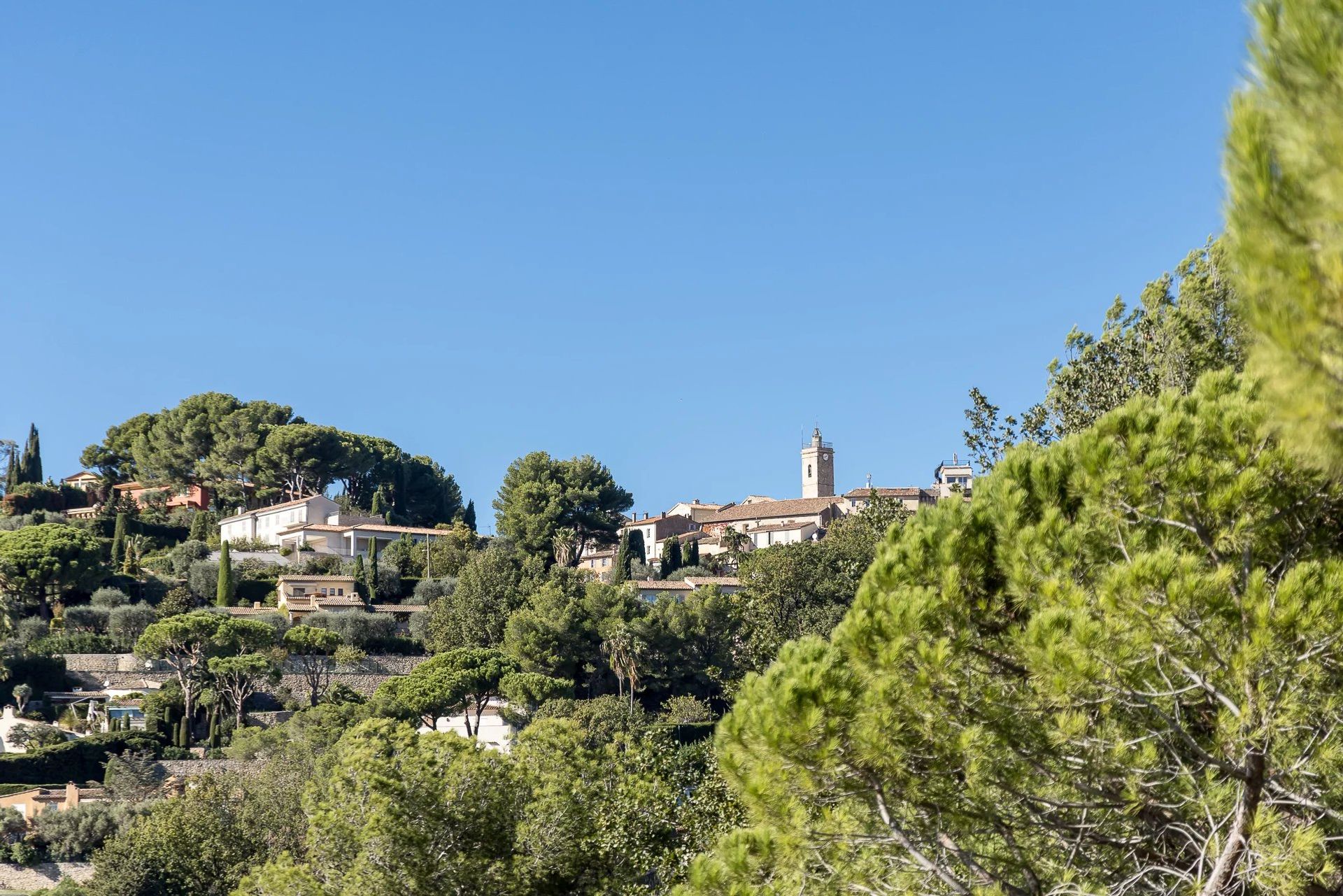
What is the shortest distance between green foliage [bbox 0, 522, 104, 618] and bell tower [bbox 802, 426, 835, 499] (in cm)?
7618

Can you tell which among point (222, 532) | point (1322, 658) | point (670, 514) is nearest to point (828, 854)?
point (1322, 658)

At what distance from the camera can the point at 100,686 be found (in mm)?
48906

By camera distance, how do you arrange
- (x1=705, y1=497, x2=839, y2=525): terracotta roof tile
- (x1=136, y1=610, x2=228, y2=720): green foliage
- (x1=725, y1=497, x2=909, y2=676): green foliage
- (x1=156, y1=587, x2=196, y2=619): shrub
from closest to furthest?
1. (x1=725, y1=497, x2=909, y2=676): green foliage
2. (x1=136, y1=610, x2=228, y2=720): green foliage
3. (x1=156, y1=587, x2=196, y2=619): shrub
4. (x1=705, y1=497, x2=839, y2=525): terracotta roof tile

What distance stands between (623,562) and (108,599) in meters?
22.6

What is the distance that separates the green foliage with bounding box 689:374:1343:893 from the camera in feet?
22.8

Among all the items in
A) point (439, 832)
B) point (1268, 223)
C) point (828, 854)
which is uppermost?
point (1268, 223)

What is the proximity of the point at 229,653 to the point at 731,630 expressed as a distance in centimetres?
1832

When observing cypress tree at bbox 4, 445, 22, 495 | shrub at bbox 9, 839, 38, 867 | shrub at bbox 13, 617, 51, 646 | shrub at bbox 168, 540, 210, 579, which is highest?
cypress tree at bbox 4, 445, 22, 495

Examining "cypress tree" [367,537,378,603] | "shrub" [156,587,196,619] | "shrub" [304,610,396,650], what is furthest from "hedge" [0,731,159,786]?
"cypress tree" [367,537,378,603]

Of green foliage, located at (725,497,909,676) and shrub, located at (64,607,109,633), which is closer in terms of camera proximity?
green foliage, located at (725,497,909,676)

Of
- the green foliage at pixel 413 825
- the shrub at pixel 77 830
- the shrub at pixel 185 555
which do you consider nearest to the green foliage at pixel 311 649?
the shrub at pixel 185 555

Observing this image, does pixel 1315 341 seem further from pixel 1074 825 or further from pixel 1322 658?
pixel 1074 825

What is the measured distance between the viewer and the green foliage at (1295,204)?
172 inches

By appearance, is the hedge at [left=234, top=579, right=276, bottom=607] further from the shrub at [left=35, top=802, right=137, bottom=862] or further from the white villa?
the shrub at [left=35, top=802, right=137, bottom=862]
